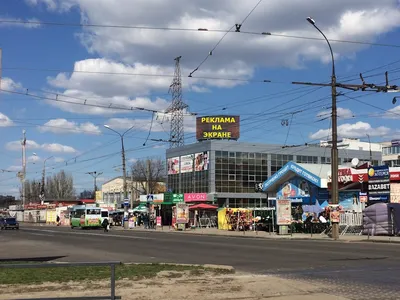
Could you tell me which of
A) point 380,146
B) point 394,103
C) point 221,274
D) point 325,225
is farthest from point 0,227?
point 380,146

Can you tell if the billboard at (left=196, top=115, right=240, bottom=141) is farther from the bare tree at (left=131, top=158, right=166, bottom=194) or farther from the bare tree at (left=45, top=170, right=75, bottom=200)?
the bare tree at (left=45, top=170, right=75, bottom=200)

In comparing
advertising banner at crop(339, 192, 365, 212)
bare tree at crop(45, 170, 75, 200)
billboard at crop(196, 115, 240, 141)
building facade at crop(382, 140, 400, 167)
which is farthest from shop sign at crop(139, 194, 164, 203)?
bare tree at crop(45, 170, 75, 200)

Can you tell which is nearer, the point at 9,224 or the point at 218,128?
the point at 9,224

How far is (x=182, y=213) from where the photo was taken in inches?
2009

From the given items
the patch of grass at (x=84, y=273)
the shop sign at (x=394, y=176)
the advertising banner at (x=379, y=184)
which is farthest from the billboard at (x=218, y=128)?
the patch of grass at (x=84, y=273)

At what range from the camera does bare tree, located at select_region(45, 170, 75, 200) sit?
15388 centimetres

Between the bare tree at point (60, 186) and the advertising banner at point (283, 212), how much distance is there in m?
124

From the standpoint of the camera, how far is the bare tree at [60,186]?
154m

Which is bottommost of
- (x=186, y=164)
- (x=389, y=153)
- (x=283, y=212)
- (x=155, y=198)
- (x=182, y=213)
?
(x=182, y=213)

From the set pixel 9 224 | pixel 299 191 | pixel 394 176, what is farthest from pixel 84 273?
pixel 9 224

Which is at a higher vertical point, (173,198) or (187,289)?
(173,198)

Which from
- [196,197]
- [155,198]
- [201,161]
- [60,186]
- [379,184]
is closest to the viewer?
[379,184]

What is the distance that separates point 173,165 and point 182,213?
35.3 m

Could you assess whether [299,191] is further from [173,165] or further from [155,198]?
[173,165]
